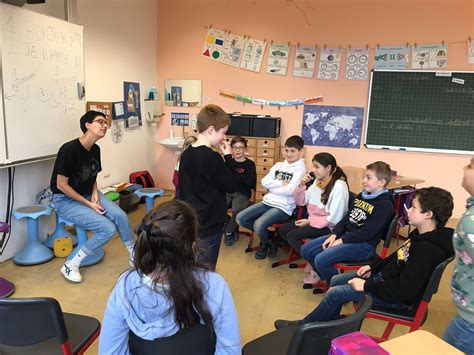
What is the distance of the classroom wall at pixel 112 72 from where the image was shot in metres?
3.31

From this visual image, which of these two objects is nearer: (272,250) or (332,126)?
(272,250)

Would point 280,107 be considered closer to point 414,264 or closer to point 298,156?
point 298,156

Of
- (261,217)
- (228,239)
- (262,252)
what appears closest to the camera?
(261,217)

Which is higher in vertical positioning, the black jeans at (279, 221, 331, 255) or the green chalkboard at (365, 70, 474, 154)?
the green chalkboard at (365, 70, 474, 154)

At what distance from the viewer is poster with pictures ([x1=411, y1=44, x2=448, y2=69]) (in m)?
Result: 4.64

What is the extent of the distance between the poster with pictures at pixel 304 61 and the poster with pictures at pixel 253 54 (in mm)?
459

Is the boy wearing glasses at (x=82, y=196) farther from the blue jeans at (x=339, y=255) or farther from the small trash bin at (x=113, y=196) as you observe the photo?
the blue jeans at (x=339, y=255)

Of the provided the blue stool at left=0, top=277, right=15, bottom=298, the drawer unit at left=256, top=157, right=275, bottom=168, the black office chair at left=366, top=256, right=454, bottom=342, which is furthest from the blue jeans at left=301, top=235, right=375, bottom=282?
the drawer unit at left=256, top=157, right=275, bottom=168

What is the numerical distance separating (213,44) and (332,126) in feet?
6.37

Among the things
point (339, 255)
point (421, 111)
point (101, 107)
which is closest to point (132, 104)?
point (101, 107)

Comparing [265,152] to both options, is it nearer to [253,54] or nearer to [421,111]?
[253,54]

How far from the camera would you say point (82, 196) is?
309 centimetres

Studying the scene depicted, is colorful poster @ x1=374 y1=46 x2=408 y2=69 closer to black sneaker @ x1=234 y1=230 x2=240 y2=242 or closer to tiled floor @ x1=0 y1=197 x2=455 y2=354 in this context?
tiled floor @ x1=0 y1=197 x2=455 y2=354

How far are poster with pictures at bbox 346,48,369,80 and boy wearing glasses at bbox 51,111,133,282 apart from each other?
10.7ft
